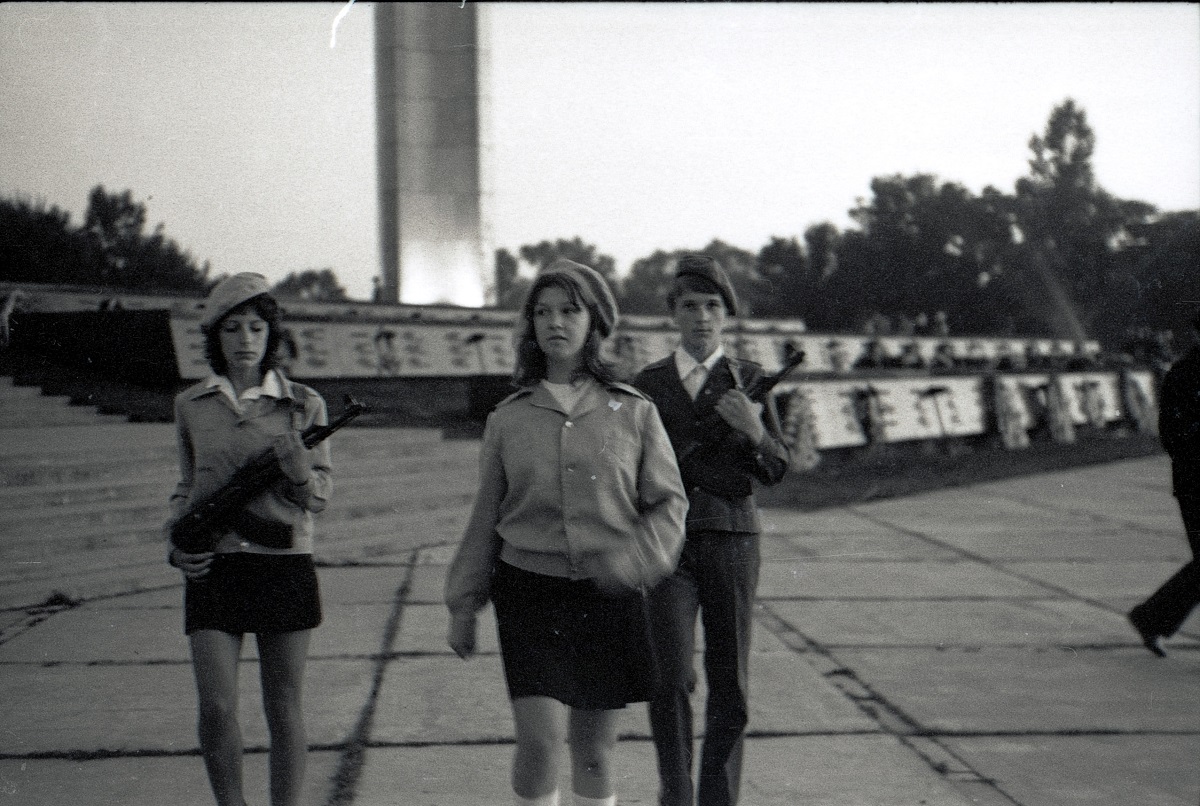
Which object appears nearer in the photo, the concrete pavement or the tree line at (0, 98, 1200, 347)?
the concrete pavement

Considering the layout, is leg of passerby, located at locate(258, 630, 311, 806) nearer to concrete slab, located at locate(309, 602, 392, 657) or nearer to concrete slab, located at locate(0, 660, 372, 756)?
concrete slab, located at locate(0, 660, 372, 756)

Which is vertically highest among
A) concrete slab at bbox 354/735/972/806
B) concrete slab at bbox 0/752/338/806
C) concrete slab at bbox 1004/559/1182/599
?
concrete slab at bbox 0/752/338/806

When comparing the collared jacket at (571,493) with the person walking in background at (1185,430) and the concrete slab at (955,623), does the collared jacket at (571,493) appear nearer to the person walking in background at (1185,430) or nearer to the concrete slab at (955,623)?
the person walking in background at (1185,430)

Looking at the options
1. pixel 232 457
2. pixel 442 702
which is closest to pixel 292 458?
pixel 232 457

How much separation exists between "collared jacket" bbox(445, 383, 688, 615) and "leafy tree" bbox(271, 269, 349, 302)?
14.9 metres

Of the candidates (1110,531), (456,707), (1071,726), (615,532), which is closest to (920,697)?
(1071,726)

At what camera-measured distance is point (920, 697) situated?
490cm

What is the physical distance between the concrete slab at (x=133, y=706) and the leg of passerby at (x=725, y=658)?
160cm

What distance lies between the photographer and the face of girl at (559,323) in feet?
8.96

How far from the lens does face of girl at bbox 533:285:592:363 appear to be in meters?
2.73

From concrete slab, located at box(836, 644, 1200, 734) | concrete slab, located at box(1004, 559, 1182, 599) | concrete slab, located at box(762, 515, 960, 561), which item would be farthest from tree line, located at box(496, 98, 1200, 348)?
concrete slab, located at box(836, 644, 1200, 734)

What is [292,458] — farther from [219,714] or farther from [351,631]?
[351,631]

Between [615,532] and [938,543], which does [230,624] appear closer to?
[615,532]

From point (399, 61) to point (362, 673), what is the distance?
56.4 ft
